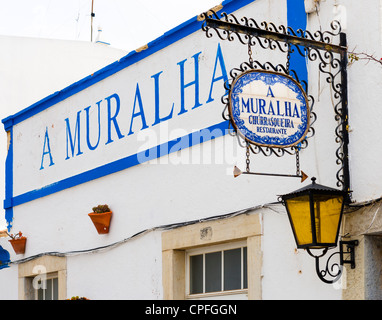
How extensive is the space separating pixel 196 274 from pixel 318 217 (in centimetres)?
227

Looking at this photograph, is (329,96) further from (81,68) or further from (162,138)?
(81,68)

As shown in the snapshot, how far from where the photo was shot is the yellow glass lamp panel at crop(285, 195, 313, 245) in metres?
6.12

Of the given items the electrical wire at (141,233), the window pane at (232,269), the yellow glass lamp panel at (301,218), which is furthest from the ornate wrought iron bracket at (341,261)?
the window pane at (232,269)

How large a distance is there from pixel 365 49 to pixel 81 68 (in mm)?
9390

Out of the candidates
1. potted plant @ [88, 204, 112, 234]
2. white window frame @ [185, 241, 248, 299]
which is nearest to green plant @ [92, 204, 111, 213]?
potted plant @ [88, 204, 112, 234]

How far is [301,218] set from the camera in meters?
6.19

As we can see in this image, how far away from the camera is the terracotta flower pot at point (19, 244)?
10828 mm

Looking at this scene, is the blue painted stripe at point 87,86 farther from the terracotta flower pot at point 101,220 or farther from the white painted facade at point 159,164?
the terracotta flower pot at point 101,220

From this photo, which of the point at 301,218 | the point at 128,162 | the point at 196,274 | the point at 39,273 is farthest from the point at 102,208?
the point at 301,218

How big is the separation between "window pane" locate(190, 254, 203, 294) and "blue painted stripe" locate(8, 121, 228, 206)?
3.80 ft

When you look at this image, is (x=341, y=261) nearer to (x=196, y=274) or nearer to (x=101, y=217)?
(x=196, y=274)

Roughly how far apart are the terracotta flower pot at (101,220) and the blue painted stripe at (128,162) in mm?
517

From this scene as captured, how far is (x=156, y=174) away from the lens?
8.59 metres
